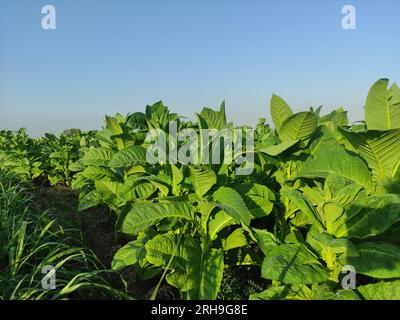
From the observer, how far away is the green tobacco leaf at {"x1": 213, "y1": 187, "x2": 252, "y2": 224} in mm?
1740

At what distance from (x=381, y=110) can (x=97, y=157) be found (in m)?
2.37

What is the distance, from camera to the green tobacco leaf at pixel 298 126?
207 centimetres

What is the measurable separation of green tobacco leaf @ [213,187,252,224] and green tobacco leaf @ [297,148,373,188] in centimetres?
38

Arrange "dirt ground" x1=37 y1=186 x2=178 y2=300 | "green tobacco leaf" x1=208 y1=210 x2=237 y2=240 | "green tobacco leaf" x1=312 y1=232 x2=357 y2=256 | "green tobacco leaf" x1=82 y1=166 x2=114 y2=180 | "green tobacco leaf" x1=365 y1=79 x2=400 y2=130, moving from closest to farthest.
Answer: "green tobacco leaf" x1=312 y1=232 x2=357 y2=256
"green tobacco leaf" x1=365 y1=79 x2=400 y2=130
"green tobacco leaf" x1=208 y1=210 x2=237 y2=240
"dirt ground" x1=37 y1=186 x2=178 y2=300
"green tobacco leaf" x1=82 y1=166 x2=114 y2=180

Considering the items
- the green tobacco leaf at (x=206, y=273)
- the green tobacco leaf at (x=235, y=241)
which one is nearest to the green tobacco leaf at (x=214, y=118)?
the green tobacco leaf at (x=235, y=241)

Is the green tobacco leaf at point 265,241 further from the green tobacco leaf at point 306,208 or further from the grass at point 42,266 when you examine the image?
the grass at point 42,266

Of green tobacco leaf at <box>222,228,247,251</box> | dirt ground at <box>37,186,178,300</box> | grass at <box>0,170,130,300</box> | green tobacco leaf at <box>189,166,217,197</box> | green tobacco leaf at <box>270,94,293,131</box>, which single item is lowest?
dirt ground at <box>37,186,178,300</box>

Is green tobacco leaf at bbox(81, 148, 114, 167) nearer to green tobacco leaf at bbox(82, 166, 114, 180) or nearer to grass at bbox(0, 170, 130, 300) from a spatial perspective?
green tobacco leaf at bbox(82, 166, 114, 180)

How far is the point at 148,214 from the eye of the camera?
198 centimetres

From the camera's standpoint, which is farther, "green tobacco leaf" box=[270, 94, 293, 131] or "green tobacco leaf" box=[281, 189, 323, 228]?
"green tobacco leaf" box=[270, 94, 293, 131]

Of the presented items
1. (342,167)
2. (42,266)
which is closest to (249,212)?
(342,167)

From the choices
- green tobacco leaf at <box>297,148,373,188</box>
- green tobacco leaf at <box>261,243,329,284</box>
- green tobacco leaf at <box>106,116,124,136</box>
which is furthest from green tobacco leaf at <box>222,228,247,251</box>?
green tobacco leaf at <box>106,116,124,136</box>
